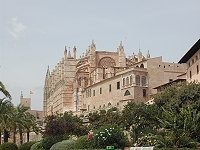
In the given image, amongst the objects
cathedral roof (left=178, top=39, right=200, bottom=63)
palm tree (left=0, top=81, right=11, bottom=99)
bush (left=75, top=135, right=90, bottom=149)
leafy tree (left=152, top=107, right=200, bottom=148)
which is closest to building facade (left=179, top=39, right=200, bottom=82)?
cathedral roof (left=178, top=39, right=200, bottom=63)

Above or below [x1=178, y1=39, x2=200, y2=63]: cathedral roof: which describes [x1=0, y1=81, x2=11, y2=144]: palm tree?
below

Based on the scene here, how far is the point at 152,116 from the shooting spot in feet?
124

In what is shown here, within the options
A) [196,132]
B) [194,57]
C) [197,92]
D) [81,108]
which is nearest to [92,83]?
[81,108]

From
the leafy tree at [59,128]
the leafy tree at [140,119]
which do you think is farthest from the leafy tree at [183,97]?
the leafy tree at [59,128]

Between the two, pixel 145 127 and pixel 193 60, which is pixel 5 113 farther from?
pixel 193 60

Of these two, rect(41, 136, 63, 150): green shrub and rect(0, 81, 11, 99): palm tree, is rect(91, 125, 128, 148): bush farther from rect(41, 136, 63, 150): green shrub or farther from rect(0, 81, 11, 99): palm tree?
rect(0, 81, 11, 99): palm tree

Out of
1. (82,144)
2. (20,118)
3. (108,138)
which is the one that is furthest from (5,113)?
(108,138)

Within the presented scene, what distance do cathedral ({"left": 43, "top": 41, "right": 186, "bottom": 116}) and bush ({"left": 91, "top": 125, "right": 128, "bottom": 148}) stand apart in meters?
36.3

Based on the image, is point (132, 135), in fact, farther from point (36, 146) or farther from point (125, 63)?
point (125, 63)

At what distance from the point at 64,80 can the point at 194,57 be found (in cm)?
5696

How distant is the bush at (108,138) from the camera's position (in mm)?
29750

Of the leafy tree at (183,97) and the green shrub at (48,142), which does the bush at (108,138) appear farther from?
the green shrub at (48,142)

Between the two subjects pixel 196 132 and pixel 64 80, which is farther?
pixel 64 80

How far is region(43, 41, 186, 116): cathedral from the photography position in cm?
Answer: 7031
